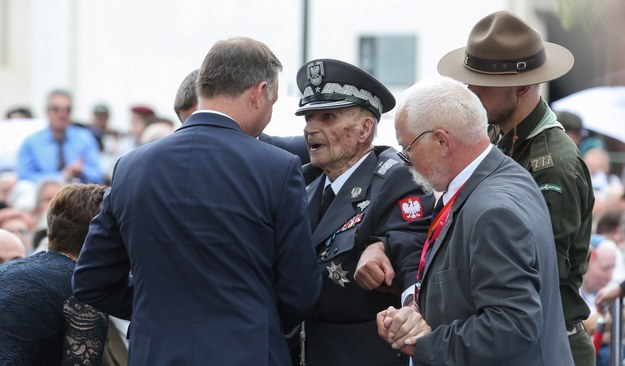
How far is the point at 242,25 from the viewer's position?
20.0m

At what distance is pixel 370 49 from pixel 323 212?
15258 millimetres

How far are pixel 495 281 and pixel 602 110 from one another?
9101 millimetres

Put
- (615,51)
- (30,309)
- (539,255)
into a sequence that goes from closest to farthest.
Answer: (539,255) < (30,309) < (615,51)

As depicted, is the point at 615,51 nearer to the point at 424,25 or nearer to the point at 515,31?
the point at 424,25

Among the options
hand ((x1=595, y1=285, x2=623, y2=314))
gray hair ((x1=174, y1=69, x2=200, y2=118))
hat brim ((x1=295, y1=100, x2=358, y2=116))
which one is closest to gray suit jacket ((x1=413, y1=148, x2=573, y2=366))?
hat brim ((x1=295, y1=100, x2=358, y2=116))

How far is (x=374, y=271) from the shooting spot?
14.1 feet

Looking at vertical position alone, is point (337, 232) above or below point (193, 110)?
below

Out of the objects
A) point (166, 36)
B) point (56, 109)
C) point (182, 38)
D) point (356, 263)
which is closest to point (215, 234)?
point (356, 263)

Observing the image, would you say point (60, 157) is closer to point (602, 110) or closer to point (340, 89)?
point (602, 110)

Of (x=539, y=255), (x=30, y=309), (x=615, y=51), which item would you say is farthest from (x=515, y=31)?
(x=615, y=51)

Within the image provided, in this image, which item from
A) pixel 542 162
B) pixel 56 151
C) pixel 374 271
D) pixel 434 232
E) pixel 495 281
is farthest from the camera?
pixel 56 151

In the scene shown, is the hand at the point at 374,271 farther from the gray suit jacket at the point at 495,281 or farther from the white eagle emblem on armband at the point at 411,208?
the gray suit jacket at the point at 495,281

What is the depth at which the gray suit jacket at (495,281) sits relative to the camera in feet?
11.7

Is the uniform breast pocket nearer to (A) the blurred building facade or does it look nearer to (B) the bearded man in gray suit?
(B) the bearded man in gray suit
